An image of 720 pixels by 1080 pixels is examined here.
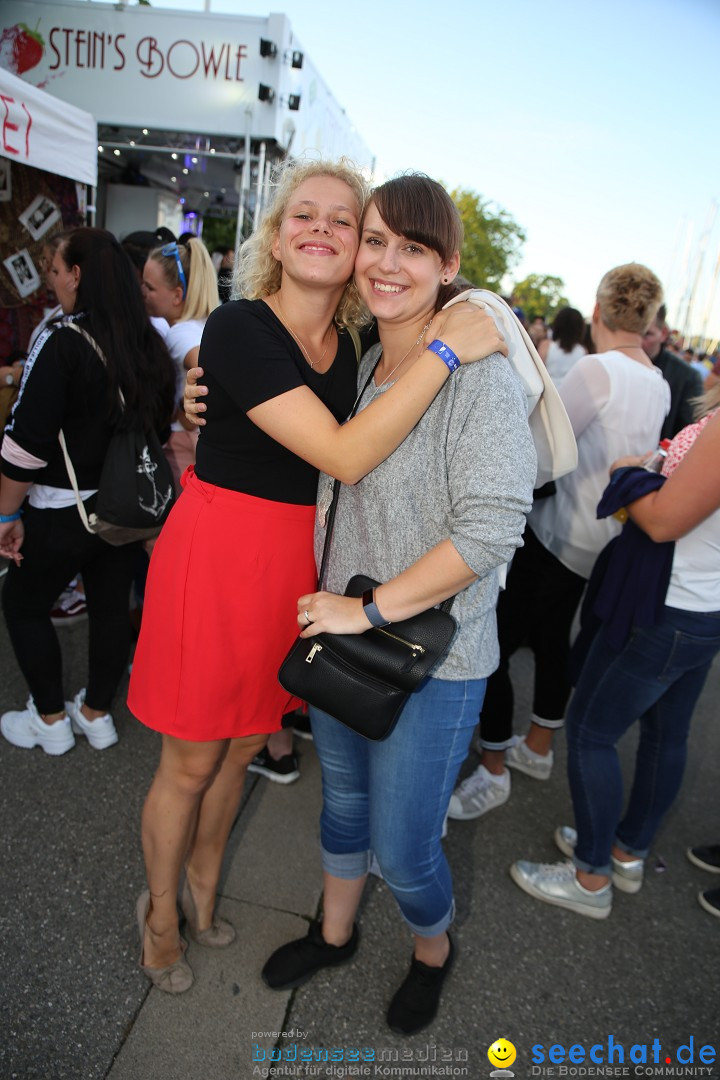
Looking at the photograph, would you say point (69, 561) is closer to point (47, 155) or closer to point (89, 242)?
point (89, 242)

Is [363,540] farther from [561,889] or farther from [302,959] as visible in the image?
[561,889]

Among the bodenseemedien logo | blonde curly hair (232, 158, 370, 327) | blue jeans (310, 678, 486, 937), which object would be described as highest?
blonde curly hair (232, 158, 370, 327)

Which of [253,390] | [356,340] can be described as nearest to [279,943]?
[253,390]

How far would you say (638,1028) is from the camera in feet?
6.43

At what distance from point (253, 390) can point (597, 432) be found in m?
1.60

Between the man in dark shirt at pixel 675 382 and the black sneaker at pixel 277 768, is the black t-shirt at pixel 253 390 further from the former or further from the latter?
the man in dark shirt at pixel 675 382

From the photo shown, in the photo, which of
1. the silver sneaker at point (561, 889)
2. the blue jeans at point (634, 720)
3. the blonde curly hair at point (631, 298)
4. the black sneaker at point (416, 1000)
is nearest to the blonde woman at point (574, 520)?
the blonde curly hair at point (631, 298)

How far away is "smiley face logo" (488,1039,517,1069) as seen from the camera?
1.80 metres

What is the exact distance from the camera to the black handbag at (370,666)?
140 centimetres

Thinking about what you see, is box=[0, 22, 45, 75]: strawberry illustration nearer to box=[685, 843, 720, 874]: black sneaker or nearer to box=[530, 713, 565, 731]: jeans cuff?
box=[530, 713, 565, 731]: jeans cuff

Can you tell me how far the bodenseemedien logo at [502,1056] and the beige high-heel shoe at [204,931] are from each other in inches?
31.4

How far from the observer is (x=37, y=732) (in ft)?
8.98

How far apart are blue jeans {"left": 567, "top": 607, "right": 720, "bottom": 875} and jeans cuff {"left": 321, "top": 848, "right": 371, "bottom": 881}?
2.69ft

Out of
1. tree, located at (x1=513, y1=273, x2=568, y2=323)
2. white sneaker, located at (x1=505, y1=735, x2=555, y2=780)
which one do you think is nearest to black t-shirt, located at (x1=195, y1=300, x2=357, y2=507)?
white sneaker, located at (x1=505, y1=735, x2=555, y2=780)
